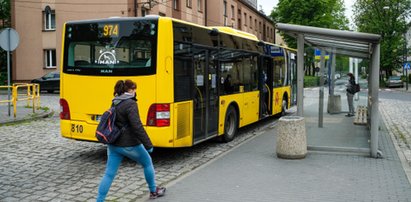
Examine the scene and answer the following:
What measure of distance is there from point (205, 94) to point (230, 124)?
2.03 meters

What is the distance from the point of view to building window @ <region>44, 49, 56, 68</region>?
34688mm

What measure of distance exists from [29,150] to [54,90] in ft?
72.9

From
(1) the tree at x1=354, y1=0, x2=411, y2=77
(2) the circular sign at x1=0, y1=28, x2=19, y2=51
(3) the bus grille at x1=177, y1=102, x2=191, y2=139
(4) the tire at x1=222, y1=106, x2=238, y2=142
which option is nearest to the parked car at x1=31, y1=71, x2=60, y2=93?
(2) the circular sign at x1=0, y1=28, x2=19, y2=51

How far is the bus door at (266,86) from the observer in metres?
13.7

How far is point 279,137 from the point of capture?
8.92 m

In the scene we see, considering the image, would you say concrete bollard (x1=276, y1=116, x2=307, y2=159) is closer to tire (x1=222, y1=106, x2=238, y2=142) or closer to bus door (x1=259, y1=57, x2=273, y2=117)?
tire (x1=222, y1=106, x2=238, y2=142)

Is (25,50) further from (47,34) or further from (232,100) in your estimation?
(232,100)

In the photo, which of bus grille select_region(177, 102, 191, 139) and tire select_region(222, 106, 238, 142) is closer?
bus grille select_region(177, 102, 191, 139)

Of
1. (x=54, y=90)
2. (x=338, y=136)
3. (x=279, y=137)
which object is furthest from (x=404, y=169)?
(x=54, y=90)

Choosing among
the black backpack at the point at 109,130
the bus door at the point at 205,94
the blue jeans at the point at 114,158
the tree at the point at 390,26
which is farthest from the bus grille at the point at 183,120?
the tree at the point at 390,26

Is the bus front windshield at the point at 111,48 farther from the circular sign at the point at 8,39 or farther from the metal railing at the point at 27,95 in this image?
the circular sign at the point at 8,39

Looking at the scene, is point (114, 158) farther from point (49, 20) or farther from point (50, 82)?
point (49, 20)

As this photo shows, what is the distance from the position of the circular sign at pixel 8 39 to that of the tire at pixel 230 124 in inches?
338

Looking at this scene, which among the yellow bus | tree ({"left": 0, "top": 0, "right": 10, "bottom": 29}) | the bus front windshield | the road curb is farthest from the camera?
tree ({"left": 0, "top": 0, "right": 10, "bottom": 29})
